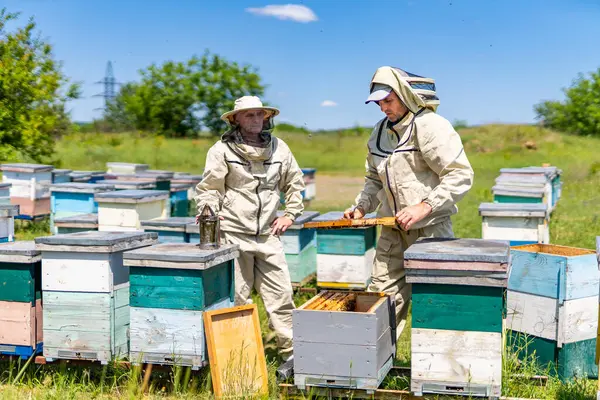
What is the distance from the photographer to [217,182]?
4.20m

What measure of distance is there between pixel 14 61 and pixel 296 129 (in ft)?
86.2

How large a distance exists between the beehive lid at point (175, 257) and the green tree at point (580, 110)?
71.8 feet

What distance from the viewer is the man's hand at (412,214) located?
3.40m

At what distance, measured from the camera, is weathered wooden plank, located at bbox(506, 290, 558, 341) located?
4.05 meters

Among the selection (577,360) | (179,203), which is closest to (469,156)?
(179,203)

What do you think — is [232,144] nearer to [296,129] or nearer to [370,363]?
[370,363]

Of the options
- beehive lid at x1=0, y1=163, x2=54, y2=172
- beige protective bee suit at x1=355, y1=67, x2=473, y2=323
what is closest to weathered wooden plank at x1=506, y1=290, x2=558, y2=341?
beige protective bee suit at x1=355, y1=67, x2=473, y2=323

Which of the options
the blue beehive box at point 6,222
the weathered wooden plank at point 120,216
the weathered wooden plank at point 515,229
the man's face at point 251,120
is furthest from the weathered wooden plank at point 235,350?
the weathered wooden plank at point 120,216

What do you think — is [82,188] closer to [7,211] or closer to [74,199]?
[74,199]

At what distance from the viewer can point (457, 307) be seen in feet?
10.2

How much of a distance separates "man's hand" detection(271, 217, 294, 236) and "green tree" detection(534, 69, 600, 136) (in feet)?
69.0

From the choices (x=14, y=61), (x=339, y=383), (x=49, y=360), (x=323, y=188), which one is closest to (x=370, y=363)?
(x=339, y=383)

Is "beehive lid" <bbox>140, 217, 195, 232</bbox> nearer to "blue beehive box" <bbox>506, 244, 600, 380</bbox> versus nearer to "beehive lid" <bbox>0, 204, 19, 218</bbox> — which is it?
A: "beehive lid" <bbox>0, 204, 19, 218</bbox>

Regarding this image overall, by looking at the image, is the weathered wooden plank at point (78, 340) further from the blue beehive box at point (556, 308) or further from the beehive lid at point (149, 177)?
the beehive lid at point (149, 177)
